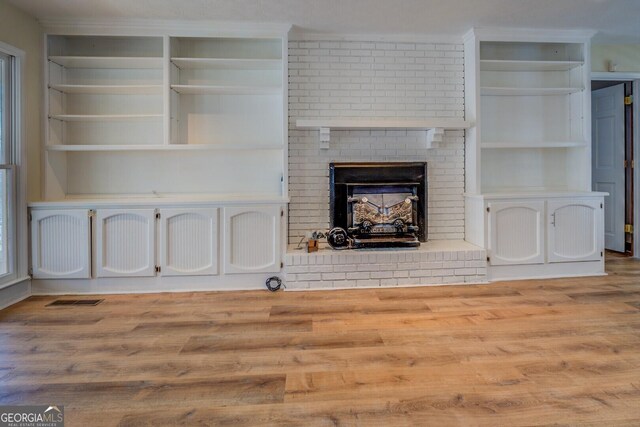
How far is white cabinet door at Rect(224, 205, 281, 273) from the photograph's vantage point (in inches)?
128

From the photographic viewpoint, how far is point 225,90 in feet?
11.6

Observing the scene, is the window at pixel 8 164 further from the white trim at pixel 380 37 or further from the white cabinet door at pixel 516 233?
the white cabinet door at pixel 516 233

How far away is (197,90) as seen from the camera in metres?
3.51

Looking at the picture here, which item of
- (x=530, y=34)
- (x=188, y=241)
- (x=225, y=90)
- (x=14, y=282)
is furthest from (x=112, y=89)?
(x=530, y=34)

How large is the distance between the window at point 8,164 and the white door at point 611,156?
21.1 ft

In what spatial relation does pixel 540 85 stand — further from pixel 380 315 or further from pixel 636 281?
pixel 380 315

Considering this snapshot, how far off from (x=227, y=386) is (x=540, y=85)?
4.23m

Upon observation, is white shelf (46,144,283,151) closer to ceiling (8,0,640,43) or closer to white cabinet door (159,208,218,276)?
white cabinet door (159,208,218,276)

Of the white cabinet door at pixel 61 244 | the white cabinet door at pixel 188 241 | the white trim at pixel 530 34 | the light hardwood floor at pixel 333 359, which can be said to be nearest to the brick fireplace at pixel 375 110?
the white trim at pixel 530 34

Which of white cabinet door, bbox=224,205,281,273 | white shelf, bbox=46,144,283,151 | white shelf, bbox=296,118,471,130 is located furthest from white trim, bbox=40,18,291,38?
white cabinet door, bbox=224,205,281,273

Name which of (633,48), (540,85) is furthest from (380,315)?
(633,48)

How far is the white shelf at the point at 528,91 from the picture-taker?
3681mm

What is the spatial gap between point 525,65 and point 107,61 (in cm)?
411

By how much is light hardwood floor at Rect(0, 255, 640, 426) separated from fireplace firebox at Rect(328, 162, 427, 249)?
29.6 inches
